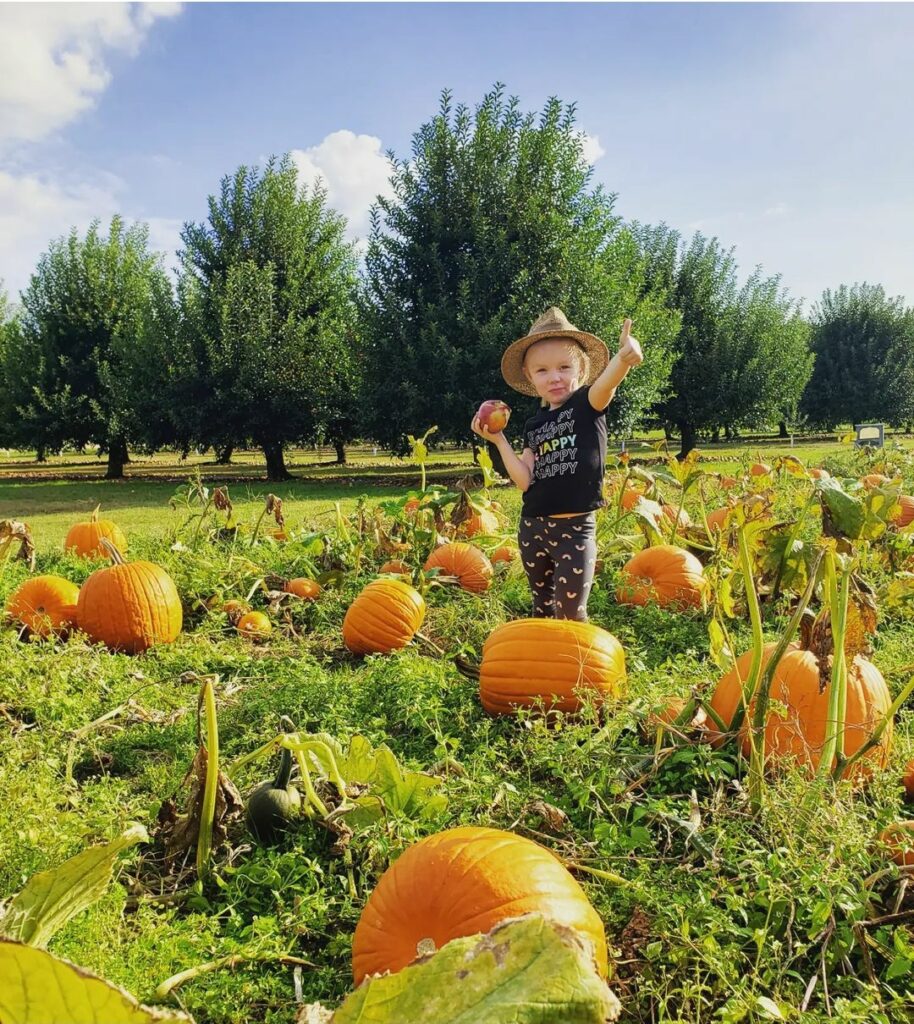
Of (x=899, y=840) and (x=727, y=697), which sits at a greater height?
(x=727, y=697)

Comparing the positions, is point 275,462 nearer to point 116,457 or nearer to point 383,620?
point 116,457

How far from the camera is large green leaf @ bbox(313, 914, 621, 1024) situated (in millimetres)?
740

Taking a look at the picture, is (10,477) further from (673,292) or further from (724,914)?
(724,914)

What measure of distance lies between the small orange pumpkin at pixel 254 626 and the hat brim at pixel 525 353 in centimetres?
205

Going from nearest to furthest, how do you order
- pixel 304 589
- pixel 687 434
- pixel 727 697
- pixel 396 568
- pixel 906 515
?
pixel 727 697, pixel 304 589, pixel 396 568, pixel 906 515, pixel 687 434

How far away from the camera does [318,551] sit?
18.7ft

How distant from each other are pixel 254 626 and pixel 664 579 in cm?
252

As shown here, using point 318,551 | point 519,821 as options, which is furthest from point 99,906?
point 318,551

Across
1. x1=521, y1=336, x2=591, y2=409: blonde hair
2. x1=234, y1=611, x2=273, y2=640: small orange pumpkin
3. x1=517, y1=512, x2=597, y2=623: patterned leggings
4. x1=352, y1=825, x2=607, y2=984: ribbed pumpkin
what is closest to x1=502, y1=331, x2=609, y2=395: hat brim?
x1=521, y1=336, x2=591, y2=409: blonde hair

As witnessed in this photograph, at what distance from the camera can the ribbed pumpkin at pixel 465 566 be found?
16.8ft

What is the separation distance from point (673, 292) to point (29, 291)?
67.5 ft

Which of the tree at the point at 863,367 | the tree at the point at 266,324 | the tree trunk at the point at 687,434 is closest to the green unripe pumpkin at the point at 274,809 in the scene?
the tree at the point at 266,324

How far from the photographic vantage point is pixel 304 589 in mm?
5121

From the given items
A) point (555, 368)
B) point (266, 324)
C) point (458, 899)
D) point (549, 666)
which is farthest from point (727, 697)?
point (266, 324)
